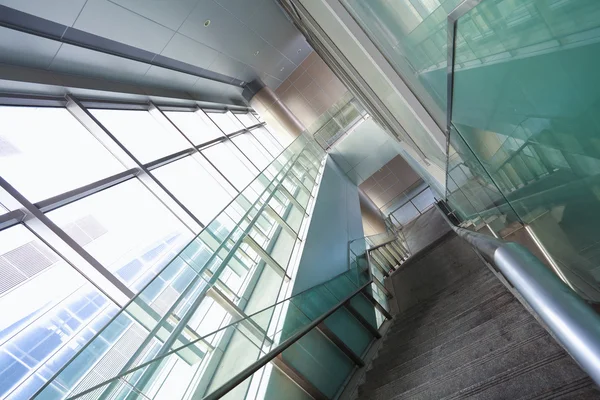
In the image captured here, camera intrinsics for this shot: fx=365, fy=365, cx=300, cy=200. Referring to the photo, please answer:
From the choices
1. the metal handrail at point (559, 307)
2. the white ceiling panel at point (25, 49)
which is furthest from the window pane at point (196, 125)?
the metal handrail at point (559, 307)

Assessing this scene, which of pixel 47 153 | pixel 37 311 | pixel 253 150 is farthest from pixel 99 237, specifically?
pixel 253 150

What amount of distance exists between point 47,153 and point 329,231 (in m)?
6.27

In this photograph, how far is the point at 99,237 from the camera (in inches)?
245

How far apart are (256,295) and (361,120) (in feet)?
40.7

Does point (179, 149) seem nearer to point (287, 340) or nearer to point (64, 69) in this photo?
point (64, 69)

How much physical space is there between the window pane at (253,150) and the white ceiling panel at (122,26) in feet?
14.7

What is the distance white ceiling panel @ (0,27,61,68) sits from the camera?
5.82 meters

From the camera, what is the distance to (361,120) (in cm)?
1642

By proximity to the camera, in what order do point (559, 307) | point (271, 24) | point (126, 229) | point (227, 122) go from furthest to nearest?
point (227, 122) < point (271, 24) < point (126, 229) < point (559, 307)

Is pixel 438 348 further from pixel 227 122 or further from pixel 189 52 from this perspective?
pixel 227 122

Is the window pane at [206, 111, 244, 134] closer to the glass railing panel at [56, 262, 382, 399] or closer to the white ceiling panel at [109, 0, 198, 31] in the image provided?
the white ceiling panel at [109, 0, 198, 31]

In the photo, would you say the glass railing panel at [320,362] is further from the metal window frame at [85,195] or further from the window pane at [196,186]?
the window pane at [196,186]

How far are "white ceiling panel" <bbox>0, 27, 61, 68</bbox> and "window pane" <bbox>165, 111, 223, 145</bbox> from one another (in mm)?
3645

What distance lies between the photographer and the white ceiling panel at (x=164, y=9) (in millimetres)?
7757
